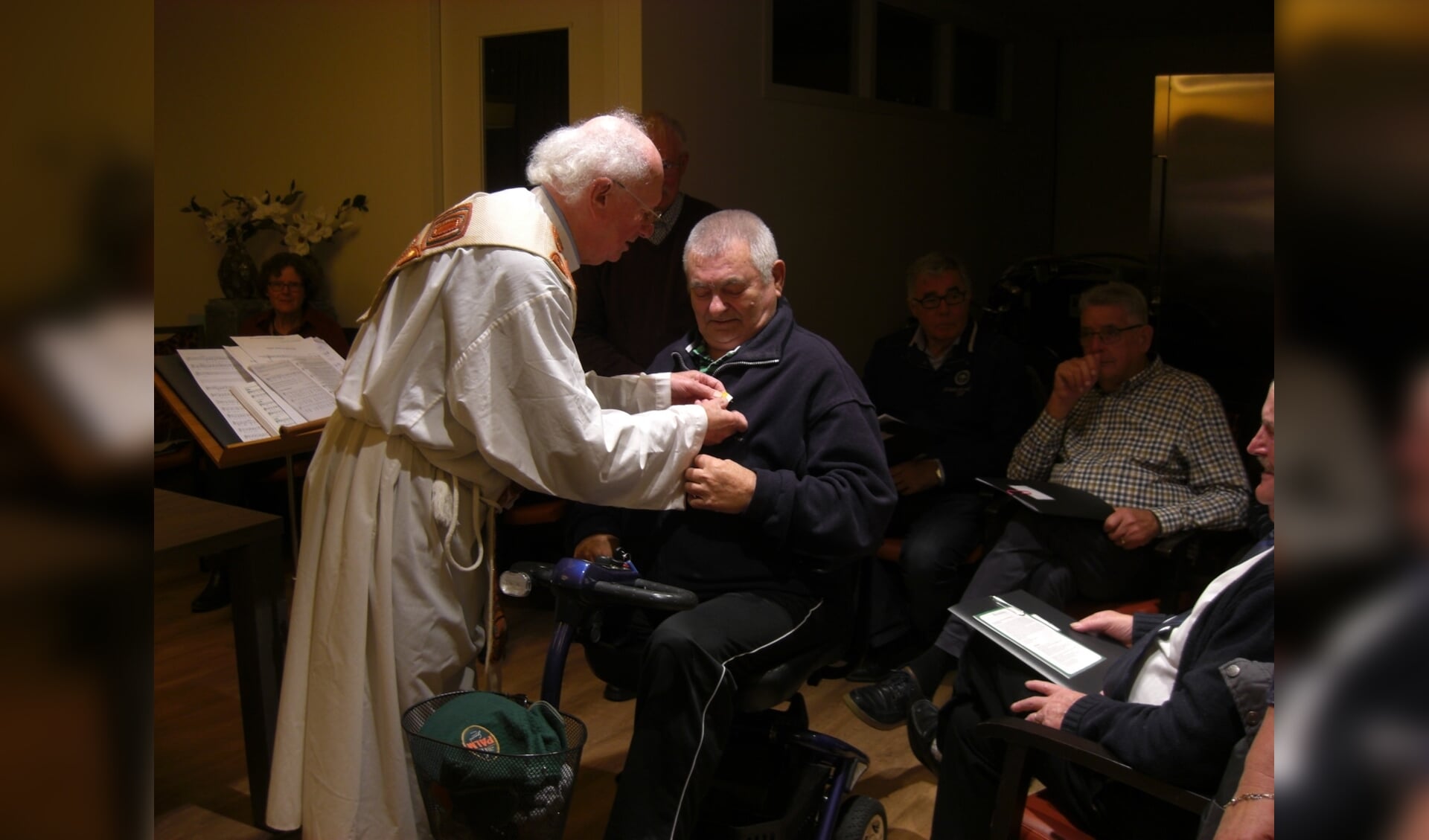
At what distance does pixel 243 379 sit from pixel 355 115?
298 centimetres

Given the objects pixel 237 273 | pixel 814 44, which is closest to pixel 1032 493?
pixel 814 44

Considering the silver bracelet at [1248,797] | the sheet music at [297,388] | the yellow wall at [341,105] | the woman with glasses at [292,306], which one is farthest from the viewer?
the woman with glasses at [292,306]

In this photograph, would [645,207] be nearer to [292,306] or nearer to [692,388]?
[692,388]

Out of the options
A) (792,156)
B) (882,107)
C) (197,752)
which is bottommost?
(197,752)

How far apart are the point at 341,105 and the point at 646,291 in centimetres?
247

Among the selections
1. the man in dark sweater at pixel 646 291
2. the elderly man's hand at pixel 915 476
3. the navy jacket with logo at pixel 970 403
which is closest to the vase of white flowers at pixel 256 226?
the man in dark sweater at pixel 646 291

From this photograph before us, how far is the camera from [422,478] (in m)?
1.92

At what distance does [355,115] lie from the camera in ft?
16.3

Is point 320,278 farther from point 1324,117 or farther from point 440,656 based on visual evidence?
point 1324,117

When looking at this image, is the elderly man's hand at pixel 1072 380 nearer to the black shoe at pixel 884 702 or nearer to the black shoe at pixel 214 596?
the black shoe at pixel 884 702

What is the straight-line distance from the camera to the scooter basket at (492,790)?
162 cm

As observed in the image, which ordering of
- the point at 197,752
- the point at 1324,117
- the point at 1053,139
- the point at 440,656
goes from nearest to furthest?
the point at 1324,117
the point at 440,656
the point at 197,752
the point at 1053,139

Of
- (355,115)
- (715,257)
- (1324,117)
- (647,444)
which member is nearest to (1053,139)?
(355,115)

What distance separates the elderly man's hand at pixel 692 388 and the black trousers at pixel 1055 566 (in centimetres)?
113
